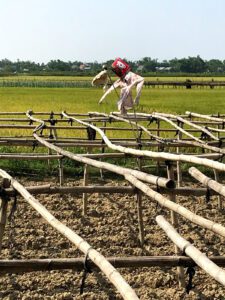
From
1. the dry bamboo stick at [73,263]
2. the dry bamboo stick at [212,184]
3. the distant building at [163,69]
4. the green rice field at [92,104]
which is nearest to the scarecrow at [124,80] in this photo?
the dry bamboo stick at [212,184]

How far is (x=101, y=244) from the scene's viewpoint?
17.2 ft

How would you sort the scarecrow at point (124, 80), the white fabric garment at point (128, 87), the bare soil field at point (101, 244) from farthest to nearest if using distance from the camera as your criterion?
the white fabric garment at point (128, 87) → the scarecrow at point (124, 80) → the bare soil field at point (101, 244)

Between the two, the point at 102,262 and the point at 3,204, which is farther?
the point at 3,204

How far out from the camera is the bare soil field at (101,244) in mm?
4137

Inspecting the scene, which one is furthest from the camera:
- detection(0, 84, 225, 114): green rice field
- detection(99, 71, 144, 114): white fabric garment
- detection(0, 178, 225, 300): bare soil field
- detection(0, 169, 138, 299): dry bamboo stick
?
detection(0, 84, 225, 114): green rice field

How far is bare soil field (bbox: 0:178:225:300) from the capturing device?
4.14m

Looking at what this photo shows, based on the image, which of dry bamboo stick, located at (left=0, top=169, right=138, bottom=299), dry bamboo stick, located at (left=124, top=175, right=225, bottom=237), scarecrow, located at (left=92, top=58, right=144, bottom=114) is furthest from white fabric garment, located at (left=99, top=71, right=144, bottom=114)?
dry bamboo stick, located at (left=0, top=169, right=138, bottom=299)

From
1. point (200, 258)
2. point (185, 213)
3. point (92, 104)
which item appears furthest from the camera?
point (92, 104)

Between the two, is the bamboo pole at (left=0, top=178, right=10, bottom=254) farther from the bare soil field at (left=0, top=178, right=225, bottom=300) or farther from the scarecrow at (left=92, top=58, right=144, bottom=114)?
the scarecrow at (left=92, top=58, right=144, bottom=114)

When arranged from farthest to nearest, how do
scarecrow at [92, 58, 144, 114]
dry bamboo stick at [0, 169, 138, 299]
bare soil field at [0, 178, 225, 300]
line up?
scarecrow at [92, 58, 144, 114] < bare soil field at [0, 178, 225, 300] < dry bamboo stick at [0, 169, 138, 299]

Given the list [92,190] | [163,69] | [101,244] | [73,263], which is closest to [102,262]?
[73,263]

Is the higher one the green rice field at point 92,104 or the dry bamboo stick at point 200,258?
the dry bamboo stick at point 200,258

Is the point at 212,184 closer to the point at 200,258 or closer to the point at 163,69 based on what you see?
the point at 200,258

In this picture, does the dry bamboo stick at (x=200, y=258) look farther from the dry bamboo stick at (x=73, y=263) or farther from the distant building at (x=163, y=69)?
the distant building at (x=163, y=69)
